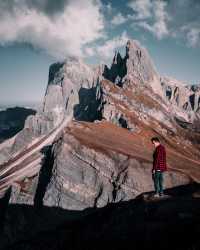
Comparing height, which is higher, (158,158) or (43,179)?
(158,158)

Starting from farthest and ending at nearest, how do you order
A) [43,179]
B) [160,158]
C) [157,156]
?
[43,179], [157,156], [160,158]

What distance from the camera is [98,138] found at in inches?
6668

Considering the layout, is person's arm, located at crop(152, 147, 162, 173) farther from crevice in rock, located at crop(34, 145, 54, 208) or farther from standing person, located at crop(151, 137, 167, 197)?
crevice in rock, located at crop(34, 145, 54, 208)

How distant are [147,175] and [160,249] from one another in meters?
113

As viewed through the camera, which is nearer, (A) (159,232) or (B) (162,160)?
(A) (159,232)

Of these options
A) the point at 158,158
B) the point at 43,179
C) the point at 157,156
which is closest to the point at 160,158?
the point at 158,158

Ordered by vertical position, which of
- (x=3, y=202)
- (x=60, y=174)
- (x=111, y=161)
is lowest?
(x=3, y=202)

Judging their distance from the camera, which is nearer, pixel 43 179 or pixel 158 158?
pixel 158 158

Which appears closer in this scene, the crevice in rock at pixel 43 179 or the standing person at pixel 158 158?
the standing person at pixel 158 158

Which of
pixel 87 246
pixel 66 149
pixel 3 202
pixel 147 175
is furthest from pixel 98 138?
pixel 87 246

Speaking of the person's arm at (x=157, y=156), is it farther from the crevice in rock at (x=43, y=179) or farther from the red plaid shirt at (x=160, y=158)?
the crevice in rock at (x=43, y=179)

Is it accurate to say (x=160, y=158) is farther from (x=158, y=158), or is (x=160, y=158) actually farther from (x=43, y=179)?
(x=43, y=179)

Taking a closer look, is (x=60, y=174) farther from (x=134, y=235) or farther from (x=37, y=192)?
(x=134, y=235)

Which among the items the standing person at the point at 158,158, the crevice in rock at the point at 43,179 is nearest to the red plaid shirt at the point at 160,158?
the standing person at the point at 158,158
